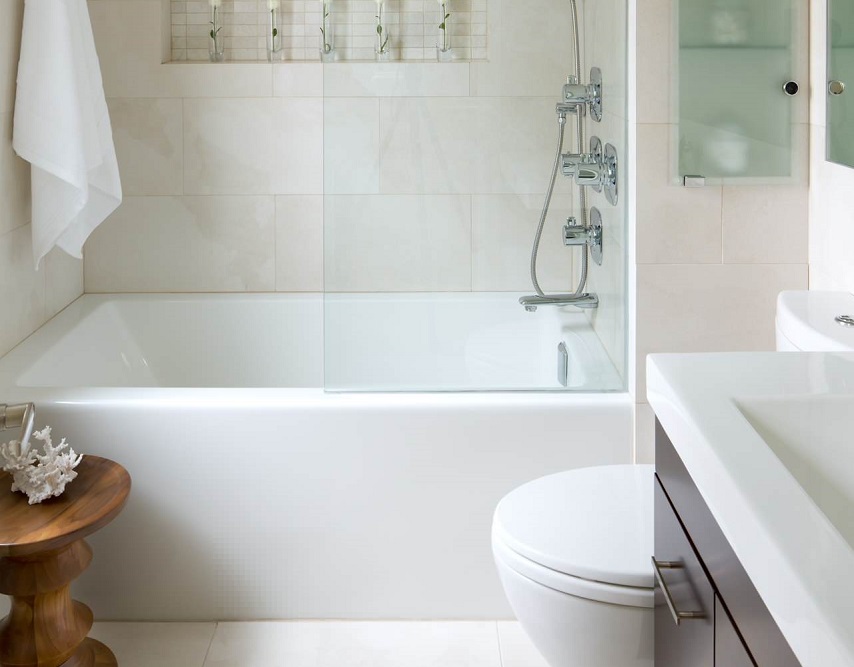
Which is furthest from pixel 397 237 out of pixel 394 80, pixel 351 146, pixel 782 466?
pixel 782 466

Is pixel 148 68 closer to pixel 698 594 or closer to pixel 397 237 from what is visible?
pixel 397 237

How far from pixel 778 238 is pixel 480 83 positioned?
2.54ft

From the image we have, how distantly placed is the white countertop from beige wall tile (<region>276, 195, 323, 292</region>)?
2053mm

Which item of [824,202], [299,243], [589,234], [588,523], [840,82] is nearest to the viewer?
[588,523]

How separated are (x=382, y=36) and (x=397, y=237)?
50cm

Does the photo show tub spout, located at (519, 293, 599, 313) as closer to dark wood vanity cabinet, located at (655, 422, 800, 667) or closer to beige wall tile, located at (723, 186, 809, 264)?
beige wall tile, located at (723, 186, 809, 264)

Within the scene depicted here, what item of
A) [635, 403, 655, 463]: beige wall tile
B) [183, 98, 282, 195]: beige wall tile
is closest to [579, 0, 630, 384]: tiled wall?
[635, 403, 655, 463]: beige wall tile

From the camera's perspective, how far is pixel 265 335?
10.7ft

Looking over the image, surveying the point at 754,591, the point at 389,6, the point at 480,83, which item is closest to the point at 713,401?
the point at 754,591

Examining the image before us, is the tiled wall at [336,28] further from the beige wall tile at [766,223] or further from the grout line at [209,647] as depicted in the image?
the grout line at [209,647]

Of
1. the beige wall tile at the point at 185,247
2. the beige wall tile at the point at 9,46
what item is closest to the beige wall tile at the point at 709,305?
the beige wall tile at the point at 185,247

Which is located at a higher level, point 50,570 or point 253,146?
point 253,146

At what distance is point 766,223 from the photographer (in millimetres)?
2385

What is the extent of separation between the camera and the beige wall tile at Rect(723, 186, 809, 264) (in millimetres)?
2373
